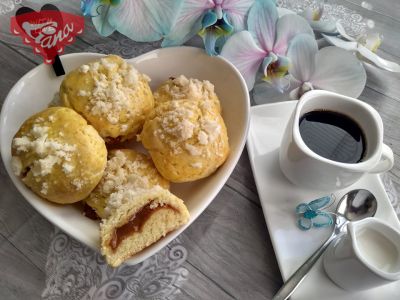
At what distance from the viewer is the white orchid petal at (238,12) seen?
3.03ft

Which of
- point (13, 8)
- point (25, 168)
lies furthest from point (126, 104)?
point (13, 8)

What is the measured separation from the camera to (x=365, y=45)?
1.04 m

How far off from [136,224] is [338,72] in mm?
613

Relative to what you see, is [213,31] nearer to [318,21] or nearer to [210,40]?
[210,40]

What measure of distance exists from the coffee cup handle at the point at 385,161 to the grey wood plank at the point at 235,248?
9.4 inches

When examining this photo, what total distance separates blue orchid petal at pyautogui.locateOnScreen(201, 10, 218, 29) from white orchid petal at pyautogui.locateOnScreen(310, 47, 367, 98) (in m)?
0.27

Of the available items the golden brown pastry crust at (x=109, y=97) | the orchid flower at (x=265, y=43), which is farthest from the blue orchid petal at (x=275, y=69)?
the golden brown pastry crust at (x=109, y=97)

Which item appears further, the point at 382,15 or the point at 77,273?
the point at 382,15

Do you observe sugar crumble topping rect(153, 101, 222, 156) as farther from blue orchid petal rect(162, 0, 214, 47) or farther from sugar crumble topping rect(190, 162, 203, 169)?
blue orchid petal rect(162, 0, 214, 47)

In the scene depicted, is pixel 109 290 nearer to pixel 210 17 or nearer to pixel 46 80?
pixel 46 80

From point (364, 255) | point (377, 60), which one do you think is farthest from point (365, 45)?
point (364, 255)

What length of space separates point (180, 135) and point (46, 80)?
1.15 ft

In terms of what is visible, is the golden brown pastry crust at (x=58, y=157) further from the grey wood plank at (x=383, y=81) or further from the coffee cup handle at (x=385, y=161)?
the grey wood plank at (x=383, y=81)

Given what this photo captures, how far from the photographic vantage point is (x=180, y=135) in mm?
696
